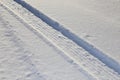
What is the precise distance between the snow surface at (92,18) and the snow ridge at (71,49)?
26 centimetres

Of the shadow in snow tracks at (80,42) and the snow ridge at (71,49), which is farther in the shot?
the shadow in snow tracks at (80,42)

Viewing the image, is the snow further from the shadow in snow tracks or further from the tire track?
the shadow in snow tracks

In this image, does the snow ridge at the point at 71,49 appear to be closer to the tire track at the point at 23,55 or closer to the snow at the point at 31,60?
the snow at the point at 31,60

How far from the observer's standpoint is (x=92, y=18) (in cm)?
517

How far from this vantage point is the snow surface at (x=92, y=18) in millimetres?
4098

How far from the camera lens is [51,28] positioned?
4.64 m

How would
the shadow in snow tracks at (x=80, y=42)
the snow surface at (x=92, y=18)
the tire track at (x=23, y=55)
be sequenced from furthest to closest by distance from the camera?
the snow surface at (x=92, y=18), the shadow in snow tracks at (x=80, y=42), the tire track at (x=23, y=55)

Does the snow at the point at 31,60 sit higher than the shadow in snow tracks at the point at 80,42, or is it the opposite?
the shadow in snow tracks at the point at 80,42

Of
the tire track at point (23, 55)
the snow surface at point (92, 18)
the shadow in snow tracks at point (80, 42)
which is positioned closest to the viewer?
the tire track at point (23, 55)

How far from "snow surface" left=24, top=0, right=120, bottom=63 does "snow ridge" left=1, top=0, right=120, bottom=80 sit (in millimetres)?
261

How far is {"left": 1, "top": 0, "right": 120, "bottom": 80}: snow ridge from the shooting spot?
10.7 ft

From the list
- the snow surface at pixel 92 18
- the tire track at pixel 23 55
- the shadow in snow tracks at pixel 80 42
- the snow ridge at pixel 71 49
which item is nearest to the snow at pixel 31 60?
the tire track at pixel 23 55

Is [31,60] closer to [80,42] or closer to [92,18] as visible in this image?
[80,42]

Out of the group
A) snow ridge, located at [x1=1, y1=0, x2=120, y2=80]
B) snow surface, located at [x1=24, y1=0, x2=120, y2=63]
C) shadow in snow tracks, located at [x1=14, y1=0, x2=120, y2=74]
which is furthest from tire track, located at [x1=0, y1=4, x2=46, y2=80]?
snow surface, located at [x1=24, y1=0, x2=120, y2=63]
